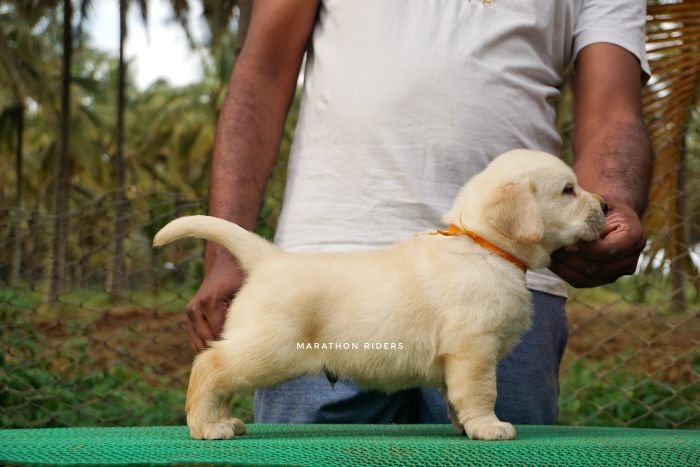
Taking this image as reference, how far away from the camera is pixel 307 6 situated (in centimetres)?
313

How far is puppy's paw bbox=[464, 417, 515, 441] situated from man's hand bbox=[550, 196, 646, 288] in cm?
52

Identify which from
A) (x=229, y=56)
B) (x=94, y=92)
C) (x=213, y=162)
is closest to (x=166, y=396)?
(x=213, y=162)

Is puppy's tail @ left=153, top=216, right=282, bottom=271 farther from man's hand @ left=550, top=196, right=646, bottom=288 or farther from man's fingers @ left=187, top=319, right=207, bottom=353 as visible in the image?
man's hand @ left=550, top=196, right=646, bottom=288

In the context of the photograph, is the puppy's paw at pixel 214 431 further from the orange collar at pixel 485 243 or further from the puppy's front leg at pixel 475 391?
the orange collar at pixel 485 243

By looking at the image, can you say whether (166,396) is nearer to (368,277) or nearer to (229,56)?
(368,277)

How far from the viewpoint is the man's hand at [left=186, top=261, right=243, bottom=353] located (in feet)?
8.48

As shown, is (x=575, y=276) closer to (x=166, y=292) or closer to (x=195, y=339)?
(x=195, y=339)

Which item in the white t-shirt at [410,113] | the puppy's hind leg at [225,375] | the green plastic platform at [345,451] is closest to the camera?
the green plastic platform at [345,451]

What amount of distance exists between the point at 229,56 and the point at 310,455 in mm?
39240

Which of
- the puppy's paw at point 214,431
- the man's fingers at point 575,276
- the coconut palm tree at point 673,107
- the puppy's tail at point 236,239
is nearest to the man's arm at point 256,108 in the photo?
the puppy's tail at point 236,239

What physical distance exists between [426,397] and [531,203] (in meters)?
0.87

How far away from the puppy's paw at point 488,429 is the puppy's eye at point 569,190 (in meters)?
0.66

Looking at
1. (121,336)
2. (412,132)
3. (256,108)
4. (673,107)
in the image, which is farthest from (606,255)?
(121,336)

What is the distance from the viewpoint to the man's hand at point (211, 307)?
259 centimetres
